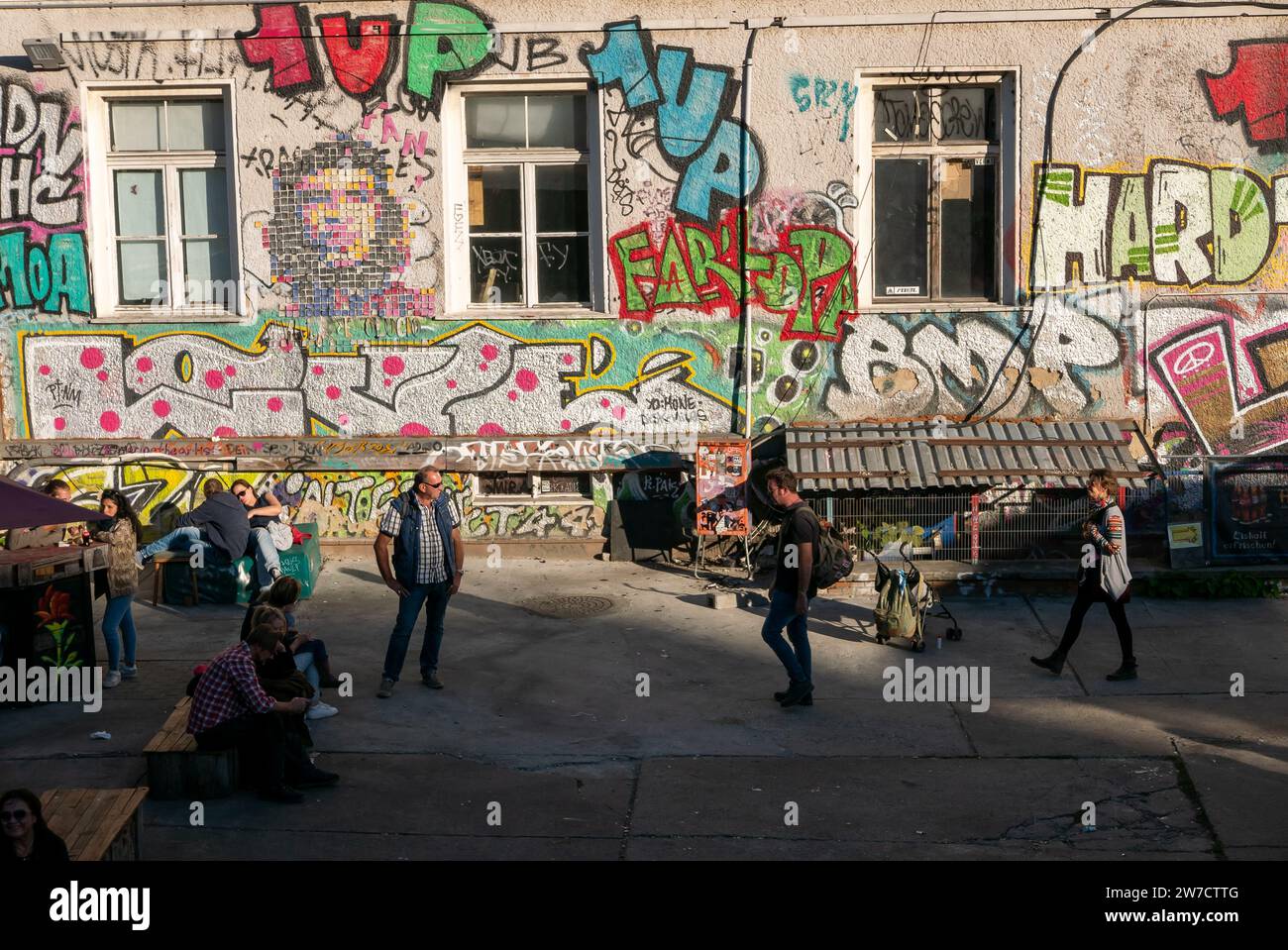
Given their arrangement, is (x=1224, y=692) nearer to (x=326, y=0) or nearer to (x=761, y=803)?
(x=761, y=803)

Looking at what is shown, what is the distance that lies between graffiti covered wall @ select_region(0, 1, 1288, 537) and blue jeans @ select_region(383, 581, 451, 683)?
13.0ft

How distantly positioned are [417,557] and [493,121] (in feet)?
19.0

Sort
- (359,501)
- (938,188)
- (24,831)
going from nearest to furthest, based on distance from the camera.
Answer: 1. (24,831)
2. (938,188)
3. (359,501)

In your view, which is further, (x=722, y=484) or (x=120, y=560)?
(x=722, y=484)

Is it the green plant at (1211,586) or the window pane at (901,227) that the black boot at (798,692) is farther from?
the window pane at (901,227)

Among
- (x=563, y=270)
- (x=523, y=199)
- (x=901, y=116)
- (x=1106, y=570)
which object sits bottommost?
(x=1106, y=570)

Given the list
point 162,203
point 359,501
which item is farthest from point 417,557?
point 162,203

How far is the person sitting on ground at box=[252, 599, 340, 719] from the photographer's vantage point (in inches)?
341

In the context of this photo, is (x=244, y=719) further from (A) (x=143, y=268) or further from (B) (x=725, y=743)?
(A) (x=143, y=268)

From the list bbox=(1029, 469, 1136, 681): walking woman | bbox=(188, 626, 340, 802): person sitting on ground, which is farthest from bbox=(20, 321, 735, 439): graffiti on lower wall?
bbox=(188, 626, 340, 802): person sitting on ground

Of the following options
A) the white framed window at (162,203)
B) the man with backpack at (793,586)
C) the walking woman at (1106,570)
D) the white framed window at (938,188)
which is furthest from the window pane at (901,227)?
the white framed window at (162,203)

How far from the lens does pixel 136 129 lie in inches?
564

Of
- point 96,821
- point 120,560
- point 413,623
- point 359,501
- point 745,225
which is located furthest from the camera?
point 359,501

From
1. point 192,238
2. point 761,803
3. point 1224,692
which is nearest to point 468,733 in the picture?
point 761,803
